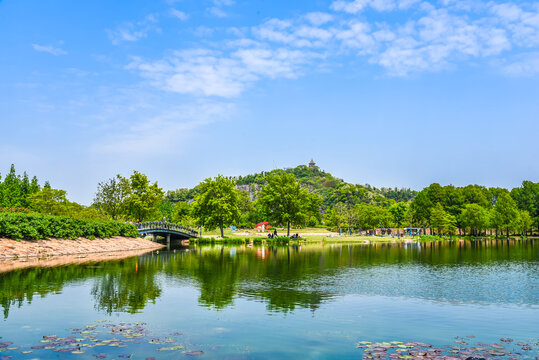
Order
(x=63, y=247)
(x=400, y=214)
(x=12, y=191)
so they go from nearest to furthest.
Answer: (x=63, y=247) → (x=12, y=191) → (x=400, y=214)

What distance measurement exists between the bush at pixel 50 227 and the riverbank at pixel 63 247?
0.72 meters

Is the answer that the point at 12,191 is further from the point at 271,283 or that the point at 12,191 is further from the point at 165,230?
the point at 271,283

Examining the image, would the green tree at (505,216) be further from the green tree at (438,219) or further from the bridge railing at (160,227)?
the bridge railing at (160,227)

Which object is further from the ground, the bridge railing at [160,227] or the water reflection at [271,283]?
the bridge railing at [160,227]

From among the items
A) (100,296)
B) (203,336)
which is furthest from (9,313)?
(203,336)

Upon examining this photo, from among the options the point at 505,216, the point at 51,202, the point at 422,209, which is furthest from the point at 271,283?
the point at 505,216

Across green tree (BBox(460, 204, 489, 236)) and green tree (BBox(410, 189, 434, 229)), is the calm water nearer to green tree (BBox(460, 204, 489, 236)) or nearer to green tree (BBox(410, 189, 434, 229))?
green tree (BBox(460, 204, 489, 236))

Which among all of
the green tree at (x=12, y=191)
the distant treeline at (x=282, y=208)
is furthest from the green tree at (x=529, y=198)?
→ the green tree at (x=12, y=191)

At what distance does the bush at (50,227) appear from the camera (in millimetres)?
42594

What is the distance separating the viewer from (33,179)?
141 meters

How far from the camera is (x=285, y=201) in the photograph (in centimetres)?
9212

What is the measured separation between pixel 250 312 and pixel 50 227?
38075mm

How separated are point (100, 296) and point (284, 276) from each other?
14.4m

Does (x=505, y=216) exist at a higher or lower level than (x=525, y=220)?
higher
